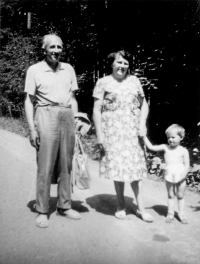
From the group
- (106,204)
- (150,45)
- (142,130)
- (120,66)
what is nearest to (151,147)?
(142,130)

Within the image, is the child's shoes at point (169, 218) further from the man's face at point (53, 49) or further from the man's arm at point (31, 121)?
the man's face at point (53, 49)

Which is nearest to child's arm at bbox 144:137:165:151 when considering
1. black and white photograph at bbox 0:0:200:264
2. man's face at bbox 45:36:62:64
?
black and white photograph at bbox 0:0:200:264

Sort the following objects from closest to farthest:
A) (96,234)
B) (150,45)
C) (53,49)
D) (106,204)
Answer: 1. (96,234)
2. (53,49)
3. (106,204)
4. (150,45)

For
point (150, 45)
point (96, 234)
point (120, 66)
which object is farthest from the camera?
point (150, 45)

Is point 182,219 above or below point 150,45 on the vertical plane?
below

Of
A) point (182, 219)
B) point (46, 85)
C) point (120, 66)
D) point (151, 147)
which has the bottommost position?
point (182, 219)

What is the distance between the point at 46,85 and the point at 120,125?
0.94m

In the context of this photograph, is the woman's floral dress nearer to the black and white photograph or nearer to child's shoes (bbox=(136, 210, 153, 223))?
the black and white photograph

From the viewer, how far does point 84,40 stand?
11.7 m

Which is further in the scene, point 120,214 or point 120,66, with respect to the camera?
point 120,214

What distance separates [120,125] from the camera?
12.5ft

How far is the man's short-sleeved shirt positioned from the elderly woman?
39 centimetres

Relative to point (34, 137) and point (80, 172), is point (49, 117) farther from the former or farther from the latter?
point (80, 172)

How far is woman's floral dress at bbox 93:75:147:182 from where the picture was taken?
149 inches
